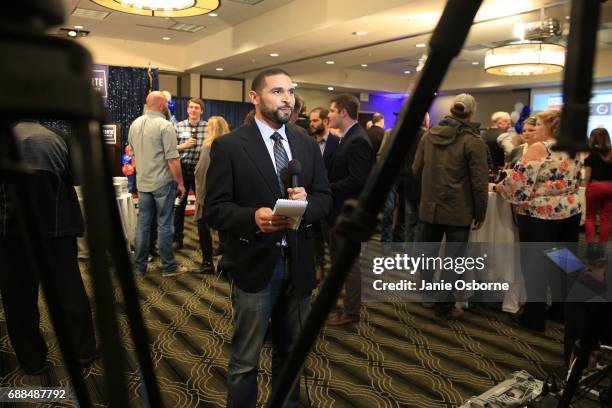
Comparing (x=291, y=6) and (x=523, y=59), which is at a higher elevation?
(x=291, y=6)

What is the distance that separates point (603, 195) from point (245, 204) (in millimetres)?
4291

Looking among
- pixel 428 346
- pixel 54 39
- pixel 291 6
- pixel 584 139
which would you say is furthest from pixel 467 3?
pixel 291 6

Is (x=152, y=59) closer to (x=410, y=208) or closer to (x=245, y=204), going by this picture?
(x=410, y=208)

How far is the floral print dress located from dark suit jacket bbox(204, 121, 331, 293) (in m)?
1.91

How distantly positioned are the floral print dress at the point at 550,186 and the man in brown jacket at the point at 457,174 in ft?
0.86

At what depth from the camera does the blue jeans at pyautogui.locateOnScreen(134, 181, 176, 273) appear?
4.31 metres

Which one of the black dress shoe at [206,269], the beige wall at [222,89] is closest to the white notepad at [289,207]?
the black dress shoe at [206,269]

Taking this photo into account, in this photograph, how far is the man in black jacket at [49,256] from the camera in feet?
7.61

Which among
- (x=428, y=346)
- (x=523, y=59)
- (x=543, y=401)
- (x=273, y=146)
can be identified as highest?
(x=523, y=59)

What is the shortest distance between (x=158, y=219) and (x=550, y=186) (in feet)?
10.1

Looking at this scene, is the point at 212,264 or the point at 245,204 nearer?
the point at 245,204

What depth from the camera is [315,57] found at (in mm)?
Answer: 10273

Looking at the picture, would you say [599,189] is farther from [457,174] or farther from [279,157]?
[279,157]

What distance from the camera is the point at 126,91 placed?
34.3 feet
